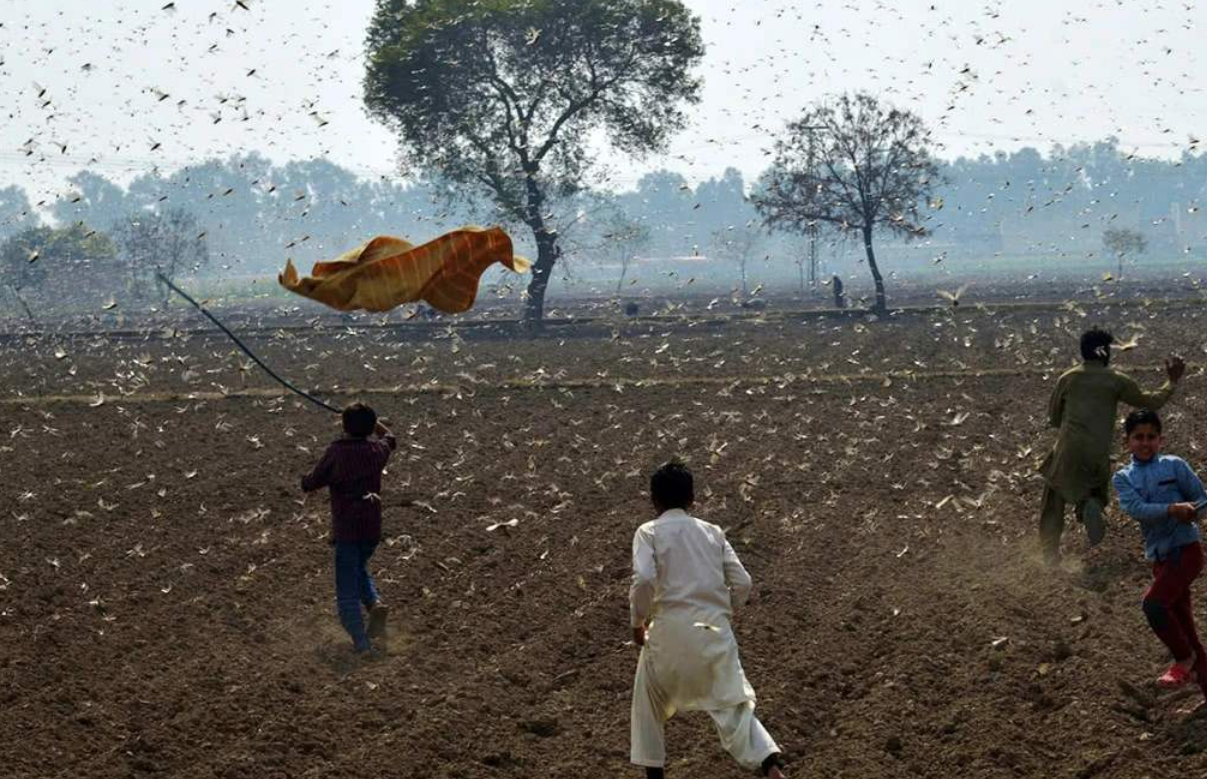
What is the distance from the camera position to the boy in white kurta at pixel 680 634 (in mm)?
Answer: 7105

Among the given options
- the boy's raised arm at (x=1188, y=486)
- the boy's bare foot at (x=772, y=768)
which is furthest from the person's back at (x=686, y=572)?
the boy's raised arm at (x=1188, y=486)

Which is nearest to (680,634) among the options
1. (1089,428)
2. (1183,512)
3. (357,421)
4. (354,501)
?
(1183,512)

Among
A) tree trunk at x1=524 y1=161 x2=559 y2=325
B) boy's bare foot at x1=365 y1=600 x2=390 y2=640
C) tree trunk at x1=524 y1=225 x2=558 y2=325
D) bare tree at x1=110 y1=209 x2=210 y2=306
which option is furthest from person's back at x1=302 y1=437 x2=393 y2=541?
bare tree at x1=110 y1=209 x2=210 y2=306

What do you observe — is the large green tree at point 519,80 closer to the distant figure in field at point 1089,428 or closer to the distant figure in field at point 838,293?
the distant figure in field at point 838,293

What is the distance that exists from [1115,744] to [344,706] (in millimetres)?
4242

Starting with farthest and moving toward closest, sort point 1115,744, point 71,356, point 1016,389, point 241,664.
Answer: point 71,356
point 1016,389
point 241,664
point 1115,744

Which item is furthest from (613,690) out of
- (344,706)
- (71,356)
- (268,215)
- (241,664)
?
(268,215)

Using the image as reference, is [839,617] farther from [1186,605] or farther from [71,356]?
[71,356]

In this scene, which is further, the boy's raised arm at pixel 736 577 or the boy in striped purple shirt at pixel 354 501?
the boy in striped purple shirt at pixel 354 501

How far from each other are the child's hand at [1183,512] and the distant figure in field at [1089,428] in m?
3.13

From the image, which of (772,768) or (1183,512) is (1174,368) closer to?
(1183,512)

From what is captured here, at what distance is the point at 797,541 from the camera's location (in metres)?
13.5

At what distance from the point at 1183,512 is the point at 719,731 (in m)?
2.61

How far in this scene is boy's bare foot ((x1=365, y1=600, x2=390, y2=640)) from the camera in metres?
10.4
